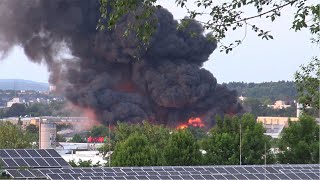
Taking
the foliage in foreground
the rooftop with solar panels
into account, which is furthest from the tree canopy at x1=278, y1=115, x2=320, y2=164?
the rooftop with solar panels

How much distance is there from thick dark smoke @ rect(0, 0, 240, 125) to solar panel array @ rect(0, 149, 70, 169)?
55.9 meters

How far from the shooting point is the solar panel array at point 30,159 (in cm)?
3642

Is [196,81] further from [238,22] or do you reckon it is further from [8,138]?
[238,22]

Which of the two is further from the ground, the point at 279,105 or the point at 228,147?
the point at 279,105

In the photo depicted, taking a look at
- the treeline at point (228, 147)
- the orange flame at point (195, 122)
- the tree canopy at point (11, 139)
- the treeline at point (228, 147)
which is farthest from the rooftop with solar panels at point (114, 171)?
the orange flame at point (195, 122)

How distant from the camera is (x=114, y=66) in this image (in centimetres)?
10581

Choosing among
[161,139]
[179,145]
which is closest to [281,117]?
[161,139]

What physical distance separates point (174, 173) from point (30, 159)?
5.54 metres

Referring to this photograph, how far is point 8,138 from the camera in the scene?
70.2m

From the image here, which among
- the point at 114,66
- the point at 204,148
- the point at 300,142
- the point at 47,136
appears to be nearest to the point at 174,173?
the point at 204,148

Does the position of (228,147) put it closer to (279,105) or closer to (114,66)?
(114,66)

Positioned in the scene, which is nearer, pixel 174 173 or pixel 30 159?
pixel 174 173

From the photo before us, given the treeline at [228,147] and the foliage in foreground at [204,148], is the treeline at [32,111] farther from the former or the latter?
the treeline at [228,147]

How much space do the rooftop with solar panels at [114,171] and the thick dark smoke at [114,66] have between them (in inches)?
2234
